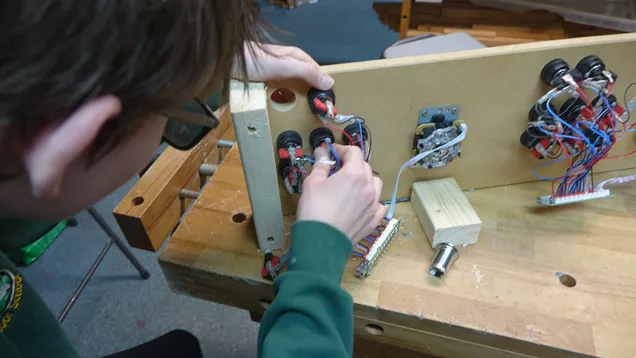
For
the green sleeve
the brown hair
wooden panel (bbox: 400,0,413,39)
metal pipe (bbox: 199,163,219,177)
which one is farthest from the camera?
wooden panel (bbox: 400,0,413,39)

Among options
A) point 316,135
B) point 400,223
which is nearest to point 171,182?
point 316,135

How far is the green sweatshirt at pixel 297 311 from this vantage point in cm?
49

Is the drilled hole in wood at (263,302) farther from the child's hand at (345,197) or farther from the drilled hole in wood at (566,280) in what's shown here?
the drilled hole in wood at (566,280)

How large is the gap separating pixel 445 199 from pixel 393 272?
0.16 metres

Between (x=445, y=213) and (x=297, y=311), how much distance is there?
318 millimetres

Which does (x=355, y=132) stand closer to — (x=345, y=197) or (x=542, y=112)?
(x=345, y=197)

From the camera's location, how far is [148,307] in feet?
4.74

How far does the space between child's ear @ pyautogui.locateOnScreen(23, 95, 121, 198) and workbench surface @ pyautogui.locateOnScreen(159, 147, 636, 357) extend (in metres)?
0.40

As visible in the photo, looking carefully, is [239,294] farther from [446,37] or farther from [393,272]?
[446,37]

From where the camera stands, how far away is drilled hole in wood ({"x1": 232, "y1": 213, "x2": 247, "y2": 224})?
752 millimetres

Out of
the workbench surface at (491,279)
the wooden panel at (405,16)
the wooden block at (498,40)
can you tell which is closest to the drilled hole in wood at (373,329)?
Answer: the workbench surface at (491,279)

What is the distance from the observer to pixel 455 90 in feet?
2.19

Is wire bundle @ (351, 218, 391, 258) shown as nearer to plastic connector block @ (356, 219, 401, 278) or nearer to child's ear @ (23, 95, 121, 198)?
plastic connector block @ (356, 219, 401, 278)

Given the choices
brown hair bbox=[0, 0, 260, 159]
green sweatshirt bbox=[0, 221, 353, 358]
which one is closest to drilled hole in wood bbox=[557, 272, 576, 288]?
green sweatshirt bbox=[0, 221, 353, 358]
